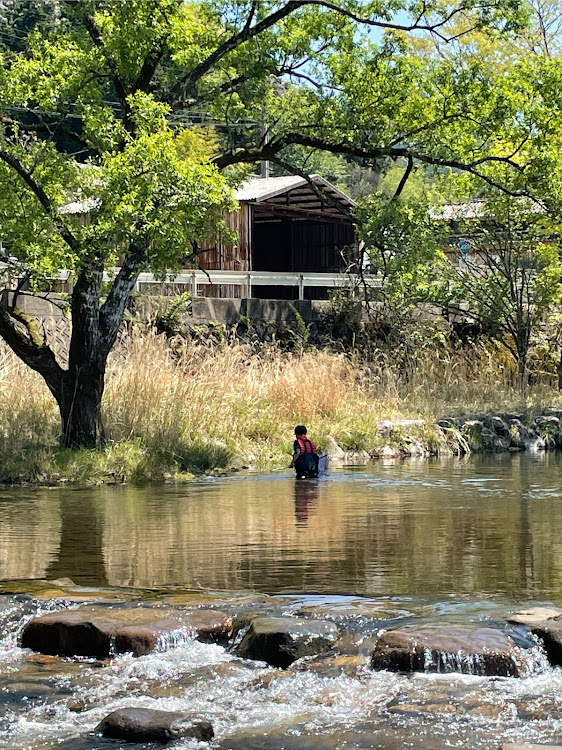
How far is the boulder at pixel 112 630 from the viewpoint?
7.35 m

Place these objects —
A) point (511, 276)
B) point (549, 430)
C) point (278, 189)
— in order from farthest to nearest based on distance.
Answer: point (278, 189), point (511, 276), point (549, 430)

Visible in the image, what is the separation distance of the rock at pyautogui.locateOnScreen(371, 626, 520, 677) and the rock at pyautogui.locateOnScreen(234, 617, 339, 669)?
1.32 ft

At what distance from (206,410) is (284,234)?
70.3 ft

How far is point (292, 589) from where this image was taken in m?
8.80

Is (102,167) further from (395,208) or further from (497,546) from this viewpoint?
(497,546)

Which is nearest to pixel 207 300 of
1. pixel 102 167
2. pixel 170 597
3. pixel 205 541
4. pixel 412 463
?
pixel 412 463

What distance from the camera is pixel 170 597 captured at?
8.44 meters

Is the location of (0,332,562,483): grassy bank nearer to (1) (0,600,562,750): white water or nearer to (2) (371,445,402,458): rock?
(2) (371,445,402,458): rock

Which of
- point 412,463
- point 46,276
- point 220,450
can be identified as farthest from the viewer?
point 412,463

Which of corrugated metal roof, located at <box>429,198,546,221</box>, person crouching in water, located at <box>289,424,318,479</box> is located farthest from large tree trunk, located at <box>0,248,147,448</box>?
corrugated metal roof, located at <box>429,198,546,221</box>

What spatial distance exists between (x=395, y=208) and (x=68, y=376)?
18.4 ft

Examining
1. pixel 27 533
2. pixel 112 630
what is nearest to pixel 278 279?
pixel 27 533

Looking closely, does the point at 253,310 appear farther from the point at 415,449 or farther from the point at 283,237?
the point at 283,237

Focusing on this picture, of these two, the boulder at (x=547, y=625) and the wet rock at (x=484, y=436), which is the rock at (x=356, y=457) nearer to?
the wet rock at (x=484, y=436)
